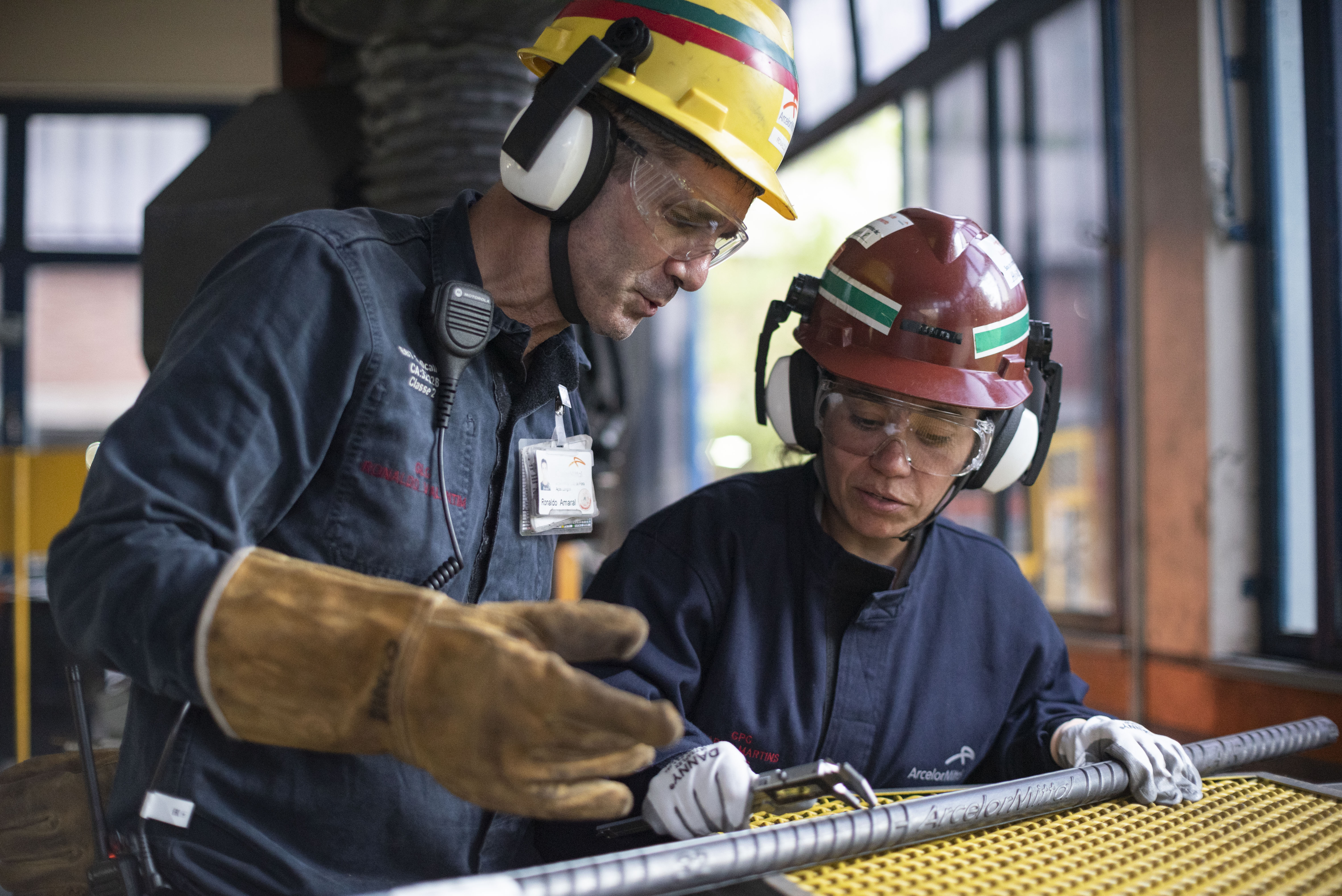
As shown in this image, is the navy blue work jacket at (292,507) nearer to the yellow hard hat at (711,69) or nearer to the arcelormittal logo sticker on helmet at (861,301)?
the yellow hard hat at (711,69)

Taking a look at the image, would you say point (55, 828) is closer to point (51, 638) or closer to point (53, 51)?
point (51, 638)

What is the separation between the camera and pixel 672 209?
1.49 m

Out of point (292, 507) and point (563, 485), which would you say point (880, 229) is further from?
point (292, 507)

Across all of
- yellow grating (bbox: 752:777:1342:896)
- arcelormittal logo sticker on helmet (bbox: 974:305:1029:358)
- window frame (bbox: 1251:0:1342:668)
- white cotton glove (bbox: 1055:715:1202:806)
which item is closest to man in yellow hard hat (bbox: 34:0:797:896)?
yellow grating (bbox: 752:777:1342:896)

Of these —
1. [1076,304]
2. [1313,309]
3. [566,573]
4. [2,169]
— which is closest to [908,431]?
[1313,309]

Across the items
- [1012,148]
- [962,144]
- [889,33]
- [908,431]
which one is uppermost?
[889,33]

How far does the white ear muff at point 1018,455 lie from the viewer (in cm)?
183

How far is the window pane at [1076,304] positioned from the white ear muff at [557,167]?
2917mm

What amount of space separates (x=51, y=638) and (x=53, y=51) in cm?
541

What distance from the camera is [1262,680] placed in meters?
2.84

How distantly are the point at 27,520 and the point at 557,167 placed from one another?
3.97m

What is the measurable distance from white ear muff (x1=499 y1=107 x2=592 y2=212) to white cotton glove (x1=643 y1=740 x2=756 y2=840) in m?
0.78

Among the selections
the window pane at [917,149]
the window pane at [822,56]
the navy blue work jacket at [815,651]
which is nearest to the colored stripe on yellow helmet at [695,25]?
the navy blue work jacket at [815,651]

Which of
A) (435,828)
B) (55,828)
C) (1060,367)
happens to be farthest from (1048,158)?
(55,828)
